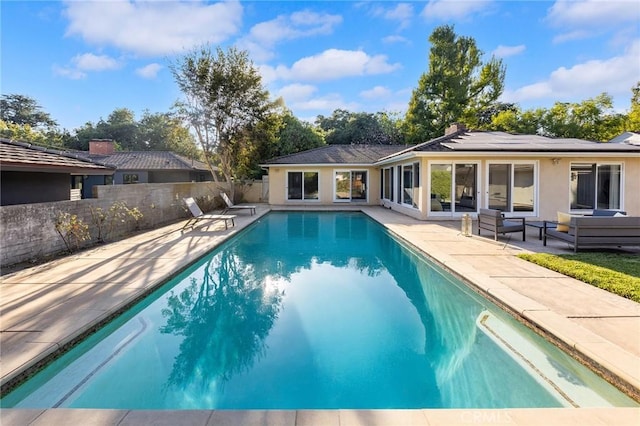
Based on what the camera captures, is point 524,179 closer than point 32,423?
No

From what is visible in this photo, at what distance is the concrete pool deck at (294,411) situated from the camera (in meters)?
2.48

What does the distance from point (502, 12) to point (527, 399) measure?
42.8 feet

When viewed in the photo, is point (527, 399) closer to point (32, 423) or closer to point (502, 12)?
point (32, 423)

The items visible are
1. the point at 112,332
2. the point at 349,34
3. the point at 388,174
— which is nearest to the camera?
the point at 112,332

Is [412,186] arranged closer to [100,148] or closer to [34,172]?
[34,172]

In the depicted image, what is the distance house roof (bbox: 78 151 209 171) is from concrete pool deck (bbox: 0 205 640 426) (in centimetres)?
1715

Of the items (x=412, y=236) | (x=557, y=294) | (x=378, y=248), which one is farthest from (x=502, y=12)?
(x=557, y=294)

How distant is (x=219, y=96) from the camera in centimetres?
1744

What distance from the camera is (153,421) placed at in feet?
7.99

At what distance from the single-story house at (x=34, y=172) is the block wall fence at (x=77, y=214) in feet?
2.59

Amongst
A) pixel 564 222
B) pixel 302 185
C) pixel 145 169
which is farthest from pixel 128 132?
pixel 564 222

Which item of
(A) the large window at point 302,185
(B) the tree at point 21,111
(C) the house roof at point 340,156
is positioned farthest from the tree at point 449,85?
(B) the tree at point 21,111

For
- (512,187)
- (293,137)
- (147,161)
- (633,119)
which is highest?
(633,119)

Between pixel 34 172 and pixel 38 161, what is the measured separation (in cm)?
91
